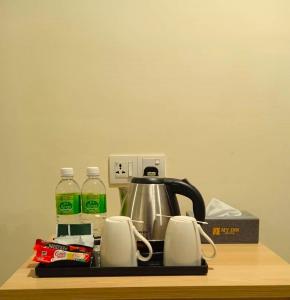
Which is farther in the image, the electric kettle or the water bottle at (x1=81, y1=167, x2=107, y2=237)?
the water bottle at (x1=81, y1=167, x2=107, y2=237)

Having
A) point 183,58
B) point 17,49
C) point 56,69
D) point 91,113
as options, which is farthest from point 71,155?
point 183,58

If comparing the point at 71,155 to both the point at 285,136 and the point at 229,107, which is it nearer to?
the point at 229,107

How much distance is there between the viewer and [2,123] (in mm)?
1064

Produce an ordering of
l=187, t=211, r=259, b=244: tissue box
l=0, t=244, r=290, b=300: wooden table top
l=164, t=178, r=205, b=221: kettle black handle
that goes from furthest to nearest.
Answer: l=187, t=211, r=259, b=244: tissue box → l=164, t=178, r=205, b=221: kettle black handle → l=0, t=244, r=290, b=300: wooden table top

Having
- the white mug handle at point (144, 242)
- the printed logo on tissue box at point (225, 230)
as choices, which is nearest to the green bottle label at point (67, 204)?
the white mug handle at point (144, 242)

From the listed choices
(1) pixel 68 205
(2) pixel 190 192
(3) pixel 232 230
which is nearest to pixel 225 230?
(3) pixel 232 230

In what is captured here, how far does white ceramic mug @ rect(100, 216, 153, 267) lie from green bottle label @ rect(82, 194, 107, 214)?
0.25 meters

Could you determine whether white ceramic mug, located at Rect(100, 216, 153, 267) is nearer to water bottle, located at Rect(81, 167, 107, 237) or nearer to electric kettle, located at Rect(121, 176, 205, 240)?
electric kettle, located at Rect(121, 176, 205, 240)

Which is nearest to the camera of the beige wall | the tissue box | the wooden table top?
the wooden table top

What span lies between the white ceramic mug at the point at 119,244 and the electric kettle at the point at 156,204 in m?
0.10

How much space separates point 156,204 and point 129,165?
304 mm

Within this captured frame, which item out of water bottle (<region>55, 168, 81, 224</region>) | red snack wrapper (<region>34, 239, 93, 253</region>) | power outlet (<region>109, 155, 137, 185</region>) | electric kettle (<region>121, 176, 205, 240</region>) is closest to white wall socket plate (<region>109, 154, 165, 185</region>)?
power outlet (<region>109, 155, 137, 185</region>)

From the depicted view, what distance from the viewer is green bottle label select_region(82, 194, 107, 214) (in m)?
0.93

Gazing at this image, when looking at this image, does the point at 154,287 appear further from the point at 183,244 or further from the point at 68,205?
the point at 68,205
